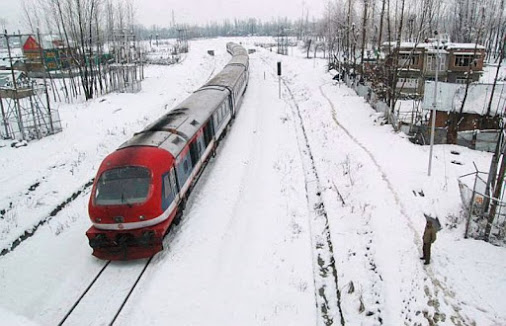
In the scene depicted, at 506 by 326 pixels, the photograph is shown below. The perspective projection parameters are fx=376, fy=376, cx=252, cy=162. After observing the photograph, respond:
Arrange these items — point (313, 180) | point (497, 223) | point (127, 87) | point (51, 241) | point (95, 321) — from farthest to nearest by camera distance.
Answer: point (127, 87) < point (313, 180) < point (51, 241) < point (497, 223) < point (95, 321)

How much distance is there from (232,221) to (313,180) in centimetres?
463

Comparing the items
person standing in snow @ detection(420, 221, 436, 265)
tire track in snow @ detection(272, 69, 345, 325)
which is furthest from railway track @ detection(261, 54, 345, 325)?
person standing in snow @ detection(420, 221, 436, 265)

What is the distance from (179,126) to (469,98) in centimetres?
1496

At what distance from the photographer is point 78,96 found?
34.3 metres

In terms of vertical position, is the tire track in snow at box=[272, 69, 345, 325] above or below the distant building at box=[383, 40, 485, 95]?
below

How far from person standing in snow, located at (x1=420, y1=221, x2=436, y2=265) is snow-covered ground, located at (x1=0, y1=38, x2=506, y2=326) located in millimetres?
250

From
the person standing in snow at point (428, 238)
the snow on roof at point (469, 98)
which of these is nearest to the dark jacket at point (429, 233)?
the person standing in snow at point (428, 238)

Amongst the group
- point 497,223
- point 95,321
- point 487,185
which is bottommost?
point 95,321

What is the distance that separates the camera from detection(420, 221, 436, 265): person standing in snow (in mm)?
9023

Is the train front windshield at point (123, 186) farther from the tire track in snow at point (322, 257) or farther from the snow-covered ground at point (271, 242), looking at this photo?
the tire track in snow at point (322, 257)

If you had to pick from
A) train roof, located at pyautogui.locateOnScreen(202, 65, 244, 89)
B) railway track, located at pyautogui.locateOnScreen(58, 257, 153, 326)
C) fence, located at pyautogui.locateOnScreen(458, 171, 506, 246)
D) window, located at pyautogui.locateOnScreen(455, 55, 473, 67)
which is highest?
window, located at pyautogui.locateOnScreen(455, 55, 473, 67)

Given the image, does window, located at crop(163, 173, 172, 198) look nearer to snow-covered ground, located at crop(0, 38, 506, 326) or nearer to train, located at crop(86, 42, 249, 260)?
train, located at crop(86, 42, 249, 260)

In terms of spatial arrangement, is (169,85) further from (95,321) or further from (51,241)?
(95,321)

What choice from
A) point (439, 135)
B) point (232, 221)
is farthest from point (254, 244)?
point (439, 135)
